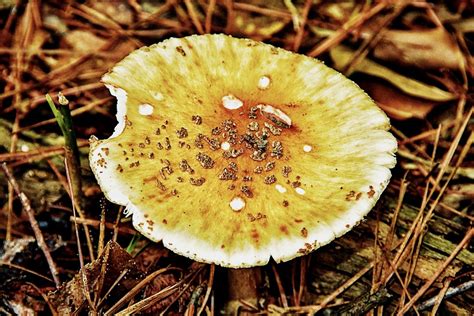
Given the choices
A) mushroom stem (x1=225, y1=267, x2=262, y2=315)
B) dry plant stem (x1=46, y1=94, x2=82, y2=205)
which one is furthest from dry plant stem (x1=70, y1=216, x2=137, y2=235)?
mushroom stem (x1=225, y1=267, x2=262, y2=315)

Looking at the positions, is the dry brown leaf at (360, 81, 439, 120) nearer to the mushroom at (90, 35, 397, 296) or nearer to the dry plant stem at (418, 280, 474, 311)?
the mushroom at (90, 35, 397, 296)

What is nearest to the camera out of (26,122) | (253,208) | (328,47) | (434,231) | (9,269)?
(253,208)

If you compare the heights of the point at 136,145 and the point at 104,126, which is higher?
the point at 136,145

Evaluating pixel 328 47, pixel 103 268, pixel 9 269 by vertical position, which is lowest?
pixel 9 269

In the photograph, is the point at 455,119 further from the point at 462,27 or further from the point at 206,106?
the point at 206,106

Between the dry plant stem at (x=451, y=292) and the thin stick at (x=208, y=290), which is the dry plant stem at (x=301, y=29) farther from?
the dry plant stem at (x=451, y=292)

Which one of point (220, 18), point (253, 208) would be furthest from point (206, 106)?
point (220, 18)

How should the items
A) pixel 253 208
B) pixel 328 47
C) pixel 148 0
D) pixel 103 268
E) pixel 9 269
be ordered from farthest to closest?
pixel 148 0 < pixel 328 47 < pixel 9 269 < pixel 103 268 < pixel 253 208

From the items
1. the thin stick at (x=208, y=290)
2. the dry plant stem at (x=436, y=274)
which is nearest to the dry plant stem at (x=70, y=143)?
the thin stick at (x=208, y=290)
